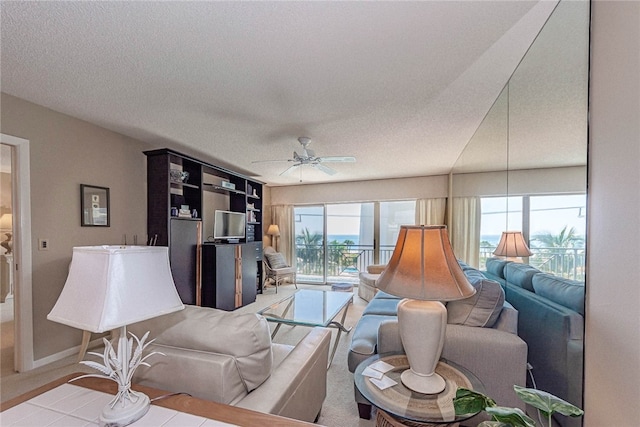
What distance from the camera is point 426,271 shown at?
1.32 metres

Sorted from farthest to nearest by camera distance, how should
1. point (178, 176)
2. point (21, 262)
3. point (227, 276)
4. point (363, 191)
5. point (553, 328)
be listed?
point (363, 191), point (227, 276), point (178, 176), point (21, 262), point (553, 328)

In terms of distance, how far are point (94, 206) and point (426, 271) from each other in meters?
3.46

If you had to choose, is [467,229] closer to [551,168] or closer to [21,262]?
[551,168]

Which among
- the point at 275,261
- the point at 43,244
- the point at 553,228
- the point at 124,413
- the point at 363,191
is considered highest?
the point at 363,191

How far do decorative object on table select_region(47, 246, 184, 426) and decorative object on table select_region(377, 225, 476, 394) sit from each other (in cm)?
104

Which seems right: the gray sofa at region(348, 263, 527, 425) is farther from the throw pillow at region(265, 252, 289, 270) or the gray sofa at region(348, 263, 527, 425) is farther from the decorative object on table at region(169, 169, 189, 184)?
the throw pillow at region(265, 252, 289, 270)

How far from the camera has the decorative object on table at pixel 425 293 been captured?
4.21 feet

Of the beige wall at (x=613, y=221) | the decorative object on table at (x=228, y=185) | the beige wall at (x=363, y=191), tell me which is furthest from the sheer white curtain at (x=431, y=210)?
the beige wall at (x=613, y=221)

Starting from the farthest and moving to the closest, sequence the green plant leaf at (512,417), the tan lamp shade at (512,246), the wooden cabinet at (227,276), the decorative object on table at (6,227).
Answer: the decorative object on table at (6,227) < the wooden cabinet at (227,276) < the tan lamp shade at (512,246) < the green plant leaf at (512,417)

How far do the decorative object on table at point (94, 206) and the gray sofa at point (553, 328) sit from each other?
406 cm

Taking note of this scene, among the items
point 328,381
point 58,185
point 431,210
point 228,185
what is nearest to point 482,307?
point 328,381

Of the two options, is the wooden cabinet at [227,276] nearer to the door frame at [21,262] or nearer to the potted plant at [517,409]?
A: the door frame at [21,262]

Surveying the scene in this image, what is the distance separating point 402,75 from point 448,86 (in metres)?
0.45

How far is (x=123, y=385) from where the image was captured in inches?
32.4
